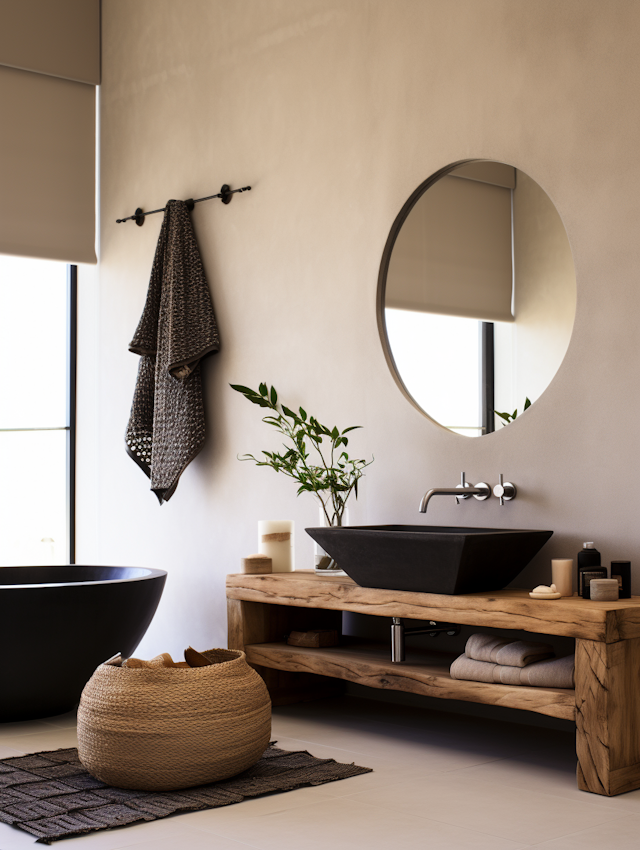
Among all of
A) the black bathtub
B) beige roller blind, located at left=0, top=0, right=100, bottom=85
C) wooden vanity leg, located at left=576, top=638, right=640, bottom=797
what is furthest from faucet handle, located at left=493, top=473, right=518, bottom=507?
beige roller blind, located at left=0, top=0, right=100, bottom=85

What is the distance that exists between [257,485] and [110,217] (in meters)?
1.67

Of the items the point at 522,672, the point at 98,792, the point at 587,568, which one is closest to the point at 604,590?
the point at 587,568

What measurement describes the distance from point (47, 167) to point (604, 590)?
3.38 meters

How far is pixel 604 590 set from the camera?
8.34 feet

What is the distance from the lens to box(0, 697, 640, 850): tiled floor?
2.12 m

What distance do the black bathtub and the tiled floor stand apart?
4.8 inches

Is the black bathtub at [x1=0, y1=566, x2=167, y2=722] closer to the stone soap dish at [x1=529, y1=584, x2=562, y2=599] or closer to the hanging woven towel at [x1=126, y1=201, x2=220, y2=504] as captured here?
the hanging woven towel at [x1=126, y1=201, x2=220, y2=504]

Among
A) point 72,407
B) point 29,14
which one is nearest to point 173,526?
point 72,407

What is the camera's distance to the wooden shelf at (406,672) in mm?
2527

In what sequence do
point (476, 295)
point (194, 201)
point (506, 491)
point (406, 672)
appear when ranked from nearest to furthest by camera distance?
point (406, 672)
point (506, 491)
point (476, 295)
point (194, 201)

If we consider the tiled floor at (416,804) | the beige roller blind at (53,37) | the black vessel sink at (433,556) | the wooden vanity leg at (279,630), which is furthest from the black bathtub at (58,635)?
the beige roller blind at (53,37)

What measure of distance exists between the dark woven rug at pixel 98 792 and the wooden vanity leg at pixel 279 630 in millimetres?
608

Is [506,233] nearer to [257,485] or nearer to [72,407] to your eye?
[257,485]

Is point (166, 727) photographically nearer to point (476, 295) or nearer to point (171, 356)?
point (476, 295)
